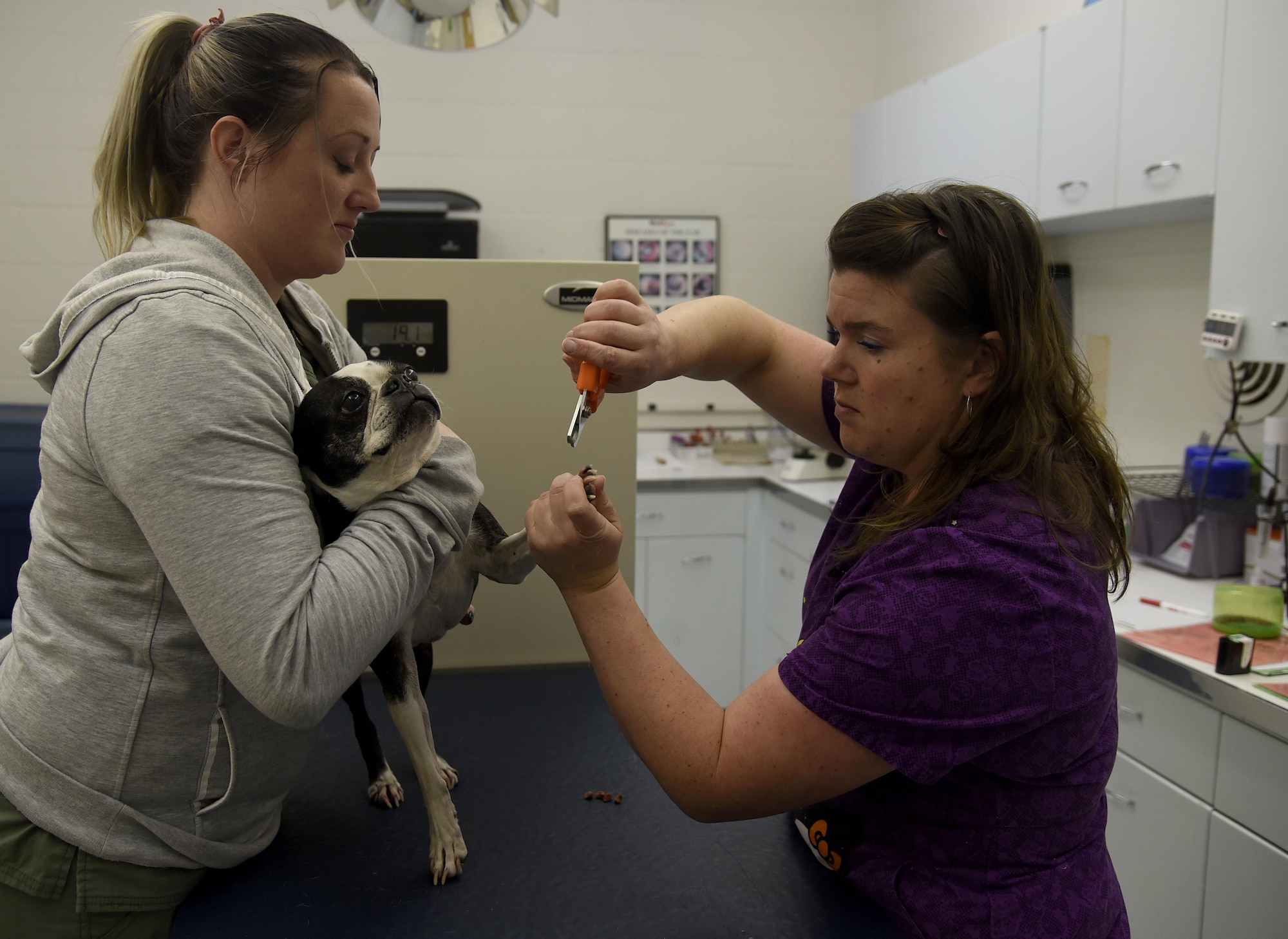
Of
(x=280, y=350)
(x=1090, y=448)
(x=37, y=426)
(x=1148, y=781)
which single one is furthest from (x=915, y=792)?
(x=37, y=426)

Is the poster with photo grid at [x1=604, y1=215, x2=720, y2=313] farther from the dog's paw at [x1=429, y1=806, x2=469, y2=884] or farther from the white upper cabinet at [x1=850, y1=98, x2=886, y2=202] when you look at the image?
the dog's paw at [x1=429, y1=806, x2=469, y2=884]

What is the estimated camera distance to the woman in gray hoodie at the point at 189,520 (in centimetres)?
70

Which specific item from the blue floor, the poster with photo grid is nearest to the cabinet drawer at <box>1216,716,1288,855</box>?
the blue floor

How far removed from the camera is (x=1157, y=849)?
1693 millimetres

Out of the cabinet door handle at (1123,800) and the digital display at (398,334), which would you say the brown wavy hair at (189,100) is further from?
the cabinet door handle at (1123,800)

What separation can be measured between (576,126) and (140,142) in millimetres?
3128

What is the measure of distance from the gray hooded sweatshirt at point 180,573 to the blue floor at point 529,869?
3.2 inches

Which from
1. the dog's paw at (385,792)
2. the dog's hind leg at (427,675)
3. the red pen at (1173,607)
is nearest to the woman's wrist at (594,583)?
the dog's hind leg at (427,675)

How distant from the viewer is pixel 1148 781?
1.71 metres

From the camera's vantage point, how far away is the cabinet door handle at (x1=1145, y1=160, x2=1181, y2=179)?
2.02m

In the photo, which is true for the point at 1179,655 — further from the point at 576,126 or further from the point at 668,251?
the point at 576,126

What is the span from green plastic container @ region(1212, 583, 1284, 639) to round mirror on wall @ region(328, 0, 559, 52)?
1662 millimetres

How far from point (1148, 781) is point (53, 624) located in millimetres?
1851

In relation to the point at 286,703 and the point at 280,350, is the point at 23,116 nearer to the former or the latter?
the point at 280,350
